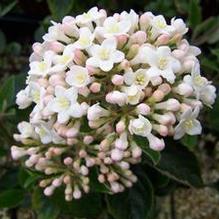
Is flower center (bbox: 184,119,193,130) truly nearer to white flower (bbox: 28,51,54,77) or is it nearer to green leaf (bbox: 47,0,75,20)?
white flower (bbox: 28,51,54,77)

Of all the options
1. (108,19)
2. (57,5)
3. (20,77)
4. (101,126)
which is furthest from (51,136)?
(57,5)

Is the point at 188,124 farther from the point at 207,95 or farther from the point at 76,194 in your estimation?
the point at 76,194

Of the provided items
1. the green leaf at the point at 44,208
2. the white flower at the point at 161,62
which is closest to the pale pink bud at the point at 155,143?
the white flower at the point at 161,62

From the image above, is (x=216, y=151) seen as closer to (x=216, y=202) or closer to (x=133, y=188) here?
(x=216, y=202)

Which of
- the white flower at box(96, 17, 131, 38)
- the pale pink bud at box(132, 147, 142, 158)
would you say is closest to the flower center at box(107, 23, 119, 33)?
the white flower at box(96, 17, 131, 38)

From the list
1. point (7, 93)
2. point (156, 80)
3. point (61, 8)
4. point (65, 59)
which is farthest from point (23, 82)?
point (156, 80)

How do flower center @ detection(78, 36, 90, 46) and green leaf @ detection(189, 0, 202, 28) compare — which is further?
green leaf @ detection(189, 0, 202, 28)

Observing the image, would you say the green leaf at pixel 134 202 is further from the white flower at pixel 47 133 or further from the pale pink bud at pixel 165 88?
the pale pink bud at pixel 165 88
